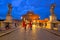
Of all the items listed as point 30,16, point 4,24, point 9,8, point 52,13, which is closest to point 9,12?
A: point 9,8

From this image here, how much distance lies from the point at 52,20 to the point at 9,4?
14.7 metres

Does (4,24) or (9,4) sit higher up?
(9,4)

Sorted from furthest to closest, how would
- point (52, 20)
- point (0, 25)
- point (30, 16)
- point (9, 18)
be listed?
1. point (30, 16)
2. point (9, 18)
3. point (52, 20)
4. point (0, 25)

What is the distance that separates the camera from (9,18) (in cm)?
5706

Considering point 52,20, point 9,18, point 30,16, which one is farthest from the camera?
point 30,16

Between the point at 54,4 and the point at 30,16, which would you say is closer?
the point at 54,4

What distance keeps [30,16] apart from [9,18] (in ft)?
430

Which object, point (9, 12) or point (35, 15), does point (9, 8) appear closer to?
point (9, 12)

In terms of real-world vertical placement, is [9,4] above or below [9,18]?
above

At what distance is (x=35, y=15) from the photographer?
627 feet

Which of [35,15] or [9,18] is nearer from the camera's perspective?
[9,18]

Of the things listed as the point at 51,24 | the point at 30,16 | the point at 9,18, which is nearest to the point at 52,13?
the point at 51,24

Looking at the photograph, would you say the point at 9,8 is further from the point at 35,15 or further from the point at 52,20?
the point at 35,15

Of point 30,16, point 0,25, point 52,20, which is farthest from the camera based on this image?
point 30,16
